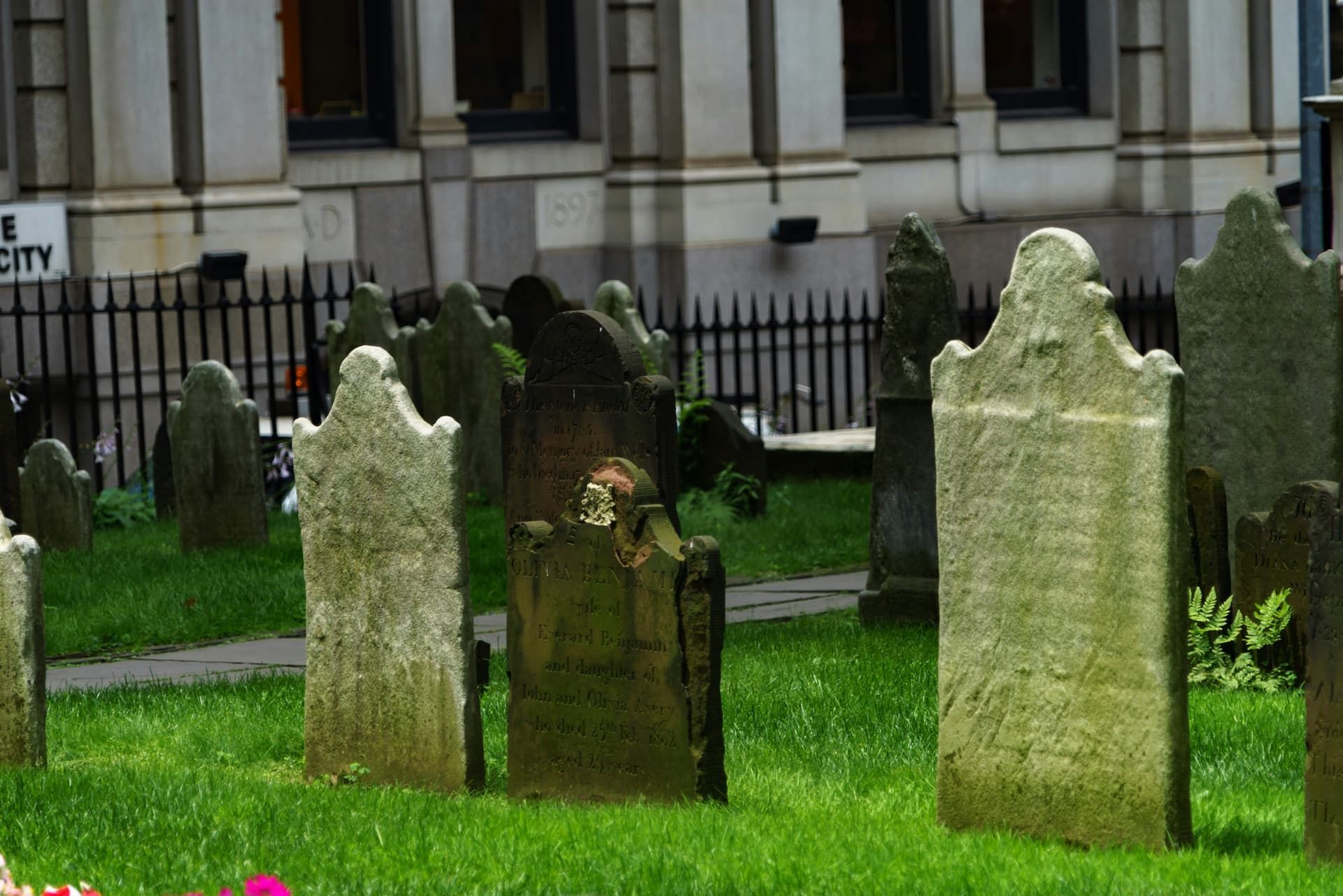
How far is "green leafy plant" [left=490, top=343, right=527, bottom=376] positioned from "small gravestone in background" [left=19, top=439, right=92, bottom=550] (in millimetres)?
2483

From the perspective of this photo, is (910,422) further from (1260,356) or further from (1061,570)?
(1061,570)

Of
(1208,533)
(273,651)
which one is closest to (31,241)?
(273,651)

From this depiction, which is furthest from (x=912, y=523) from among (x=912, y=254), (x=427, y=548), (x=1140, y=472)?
(x=1140, y=472)

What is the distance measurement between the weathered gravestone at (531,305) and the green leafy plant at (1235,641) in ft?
24.9

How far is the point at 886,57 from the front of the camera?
23344 millimetres

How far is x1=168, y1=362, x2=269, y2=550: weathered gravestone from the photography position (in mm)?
13367

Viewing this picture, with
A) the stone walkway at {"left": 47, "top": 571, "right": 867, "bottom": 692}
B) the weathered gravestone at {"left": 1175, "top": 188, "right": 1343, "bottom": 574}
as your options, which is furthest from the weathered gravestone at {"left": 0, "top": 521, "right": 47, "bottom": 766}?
the weathered gravestone at {"left": 1175, "top": 188, "right": 1343, "bottom": 574}

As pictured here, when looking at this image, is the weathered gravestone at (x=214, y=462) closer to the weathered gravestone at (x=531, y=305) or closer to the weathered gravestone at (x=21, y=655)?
the weathered gravestone at (x=531, y=305)

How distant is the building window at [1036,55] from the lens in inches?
952

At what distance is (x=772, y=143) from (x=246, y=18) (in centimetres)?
485

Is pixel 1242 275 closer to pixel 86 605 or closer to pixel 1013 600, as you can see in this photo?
pixel 1013 600

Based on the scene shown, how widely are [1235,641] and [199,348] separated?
10710mm

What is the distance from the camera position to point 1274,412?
10320 millimetres

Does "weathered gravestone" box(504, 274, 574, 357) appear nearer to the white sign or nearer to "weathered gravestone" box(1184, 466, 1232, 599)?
the white sign
